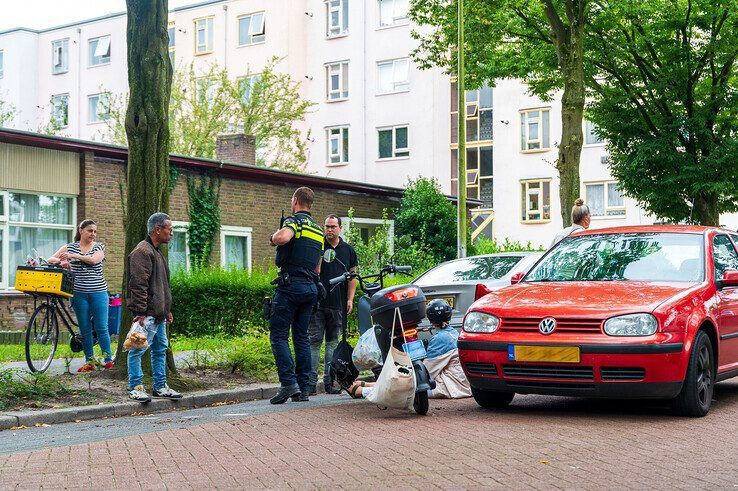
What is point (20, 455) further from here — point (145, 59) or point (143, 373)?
point (145, 59)

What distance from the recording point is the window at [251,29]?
54156mm

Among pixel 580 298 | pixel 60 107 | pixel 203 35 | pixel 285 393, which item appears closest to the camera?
pixel 580 298

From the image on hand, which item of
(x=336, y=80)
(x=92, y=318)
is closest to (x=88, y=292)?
(x=92, y=318)

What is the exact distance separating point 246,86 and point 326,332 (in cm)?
3751

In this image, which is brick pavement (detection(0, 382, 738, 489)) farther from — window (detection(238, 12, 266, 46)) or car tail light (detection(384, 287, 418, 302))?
window (detection(238, 12, 266, 46))

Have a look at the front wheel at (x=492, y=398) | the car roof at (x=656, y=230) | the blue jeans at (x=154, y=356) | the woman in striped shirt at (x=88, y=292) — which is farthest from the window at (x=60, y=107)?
Result: the front wheel at (x=492, y=398)

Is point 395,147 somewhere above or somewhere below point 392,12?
below

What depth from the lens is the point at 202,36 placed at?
5669cm

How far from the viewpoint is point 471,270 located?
518 inches

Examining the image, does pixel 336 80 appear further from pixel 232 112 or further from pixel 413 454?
pixel 413 454

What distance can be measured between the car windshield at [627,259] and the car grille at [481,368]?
1361mm

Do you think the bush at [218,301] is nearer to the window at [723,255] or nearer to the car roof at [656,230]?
the car roof at [656,230]

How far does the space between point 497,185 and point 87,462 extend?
1666 inches

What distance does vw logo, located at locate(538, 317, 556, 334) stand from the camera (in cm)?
Result: 864
